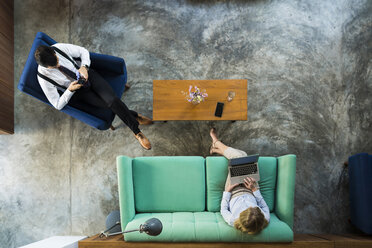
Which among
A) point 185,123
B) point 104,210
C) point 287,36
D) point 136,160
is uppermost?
point 287,36

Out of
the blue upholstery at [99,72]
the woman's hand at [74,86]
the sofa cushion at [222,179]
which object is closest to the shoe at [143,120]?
the blue upholstery at [99,72]

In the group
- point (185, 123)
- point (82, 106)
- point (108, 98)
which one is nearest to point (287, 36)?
point (185, 123)

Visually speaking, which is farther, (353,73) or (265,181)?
(353,73)

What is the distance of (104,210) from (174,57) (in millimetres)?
2145

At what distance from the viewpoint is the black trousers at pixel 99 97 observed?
2693mm

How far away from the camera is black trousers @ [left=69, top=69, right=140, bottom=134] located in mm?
2693

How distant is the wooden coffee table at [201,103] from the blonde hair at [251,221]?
3.12 feet

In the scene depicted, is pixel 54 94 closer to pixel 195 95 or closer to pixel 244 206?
pixel 195 95

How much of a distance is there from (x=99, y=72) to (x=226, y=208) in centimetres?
202

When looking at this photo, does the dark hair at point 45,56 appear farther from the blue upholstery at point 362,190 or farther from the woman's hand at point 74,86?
the blue upholstery at point 362,190

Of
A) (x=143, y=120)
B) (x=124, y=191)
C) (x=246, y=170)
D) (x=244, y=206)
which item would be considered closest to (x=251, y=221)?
(x=244, y=206)

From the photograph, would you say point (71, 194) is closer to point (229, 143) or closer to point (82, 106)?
point (82, 106)

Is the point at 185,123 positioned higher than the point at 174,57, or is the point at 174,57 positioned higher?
the point at 174,57

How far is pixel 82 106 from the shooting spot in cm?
279
